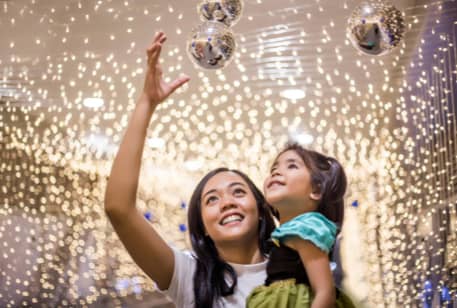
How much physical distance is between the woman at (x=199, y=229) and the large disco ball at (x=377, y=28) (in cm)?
28

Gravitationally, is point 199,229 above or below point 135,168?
below

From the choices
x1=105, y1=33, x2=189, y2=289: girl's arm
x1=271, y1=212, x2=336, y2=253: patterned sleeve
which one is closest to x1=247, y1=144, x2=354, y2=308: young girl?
x1=271, y1=212, x2=336, y2=253: patterned sleeve

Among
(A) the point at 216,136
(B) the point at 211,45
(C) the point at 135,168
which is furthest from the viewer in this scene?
(A) the point at 216,136

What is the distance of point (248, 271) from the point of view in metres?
1.08

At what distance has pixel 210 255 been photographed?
1098 mm

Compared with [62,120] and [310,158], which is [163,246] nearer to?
[310,158]

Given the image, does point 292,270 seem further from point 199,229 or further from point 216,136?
point 216,136

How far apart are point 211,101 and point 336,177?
410 millimetres

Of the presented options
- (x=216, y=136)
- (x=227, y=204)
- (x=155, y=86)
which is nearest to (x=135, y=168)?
(x=155, y=86)

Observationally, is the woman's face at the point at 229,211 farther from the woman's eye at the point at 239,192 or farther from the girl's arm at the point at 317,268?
the girl's arm at the point at 317,268

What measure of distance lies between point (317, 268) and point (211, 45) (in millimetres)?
346

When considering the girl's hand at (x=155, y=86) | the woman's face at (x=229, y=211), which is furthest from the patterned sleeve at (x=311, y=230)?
the girl's hand at (x=155, y=86)

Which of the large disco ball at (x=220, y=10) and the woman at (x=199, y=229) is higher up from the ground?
the large disco ball at (x=220, y=10)

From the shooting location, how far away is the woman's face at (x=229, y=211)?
1.10m
